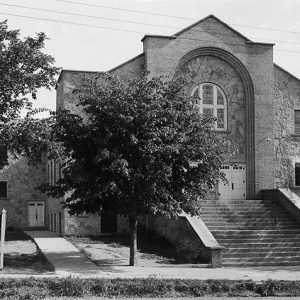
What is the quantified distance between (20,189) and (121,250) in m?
20.3

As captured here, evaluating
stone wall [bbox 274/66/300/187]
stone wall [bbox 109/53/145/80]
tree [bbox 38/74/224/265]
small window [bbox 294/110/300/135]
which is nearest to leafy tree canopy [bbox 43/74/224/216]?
tree [bbox 38/74/224/265]

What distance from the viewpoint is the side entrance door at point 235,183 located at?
30422mm

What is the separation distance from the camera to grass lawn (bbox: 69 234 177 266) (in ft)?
66.8

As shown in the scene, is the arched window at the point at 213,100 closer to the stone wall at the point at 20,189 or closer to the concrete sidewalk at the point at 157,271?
the concrete sidewalk at the point at 157,271

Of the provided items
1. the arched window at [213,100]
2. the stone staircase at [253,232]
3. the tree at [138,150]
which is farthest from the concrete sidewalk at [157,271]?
the arched window at [213,100]

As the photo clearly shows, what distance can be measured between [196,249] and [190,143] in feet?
14.1

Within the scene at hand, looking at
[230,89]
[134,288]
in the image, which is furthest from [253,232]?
[134,288]

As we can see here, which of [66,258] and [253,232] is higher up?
[253,232]

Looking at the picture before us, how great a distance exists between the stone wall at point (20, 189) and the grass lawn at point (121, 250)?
15350mm

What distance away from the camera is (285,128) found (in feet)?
102

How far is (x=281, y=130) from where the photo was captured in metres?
31.1

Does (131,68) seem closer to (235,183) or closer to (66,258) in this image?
(235,183)

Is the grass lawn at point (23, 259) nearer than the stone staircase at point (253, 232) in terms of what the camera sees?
Yes

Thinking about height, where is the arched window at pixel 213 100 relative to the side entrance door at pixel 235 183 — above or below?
above
